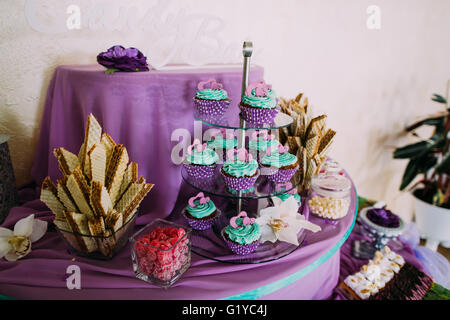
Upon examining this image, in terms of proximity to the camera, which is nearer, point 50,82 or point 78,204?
point 78,204

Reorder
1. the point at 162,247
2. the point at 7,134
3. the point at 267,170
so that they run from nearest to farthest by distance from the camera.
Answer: the point at 162,247 → the point at 267,170 → the point at 7,134

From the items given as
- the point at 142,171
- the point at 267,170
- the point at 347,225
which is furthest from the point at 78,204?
the point at 347,225

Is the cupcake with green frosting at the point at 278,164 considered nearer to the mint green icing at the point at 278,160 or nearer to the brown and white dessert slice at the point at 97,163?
the mint green icing at the point at 278,160

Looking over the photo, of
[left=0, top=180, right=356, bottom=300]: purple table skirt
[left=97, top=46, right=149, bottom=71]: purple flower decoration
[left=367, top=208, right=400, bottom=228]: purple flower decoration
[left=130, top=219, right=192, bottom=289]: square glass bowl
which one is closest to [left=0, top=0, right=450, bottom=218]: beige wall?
[left=97, top=46, right=149, bottom=71]: purple flower decoration

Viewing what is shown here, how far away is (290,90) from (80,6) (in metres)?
1.39

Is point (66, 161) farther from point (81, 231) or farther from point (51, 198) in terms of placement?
point (81, 231)

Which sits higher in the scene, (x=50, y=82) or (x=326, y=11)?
(x=326, y=11)

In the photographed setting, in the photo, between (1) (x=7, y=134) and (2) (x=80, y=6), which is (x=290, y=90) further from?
(1) (x=7, y=134)

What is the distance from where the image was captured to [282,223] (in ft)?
4.00

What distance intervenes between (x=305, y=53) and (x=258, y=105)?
122 centimetres

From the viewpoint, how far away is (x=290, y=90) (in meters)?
2.15

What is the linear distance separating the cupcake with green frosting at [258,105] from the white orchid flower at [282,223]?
36 cm

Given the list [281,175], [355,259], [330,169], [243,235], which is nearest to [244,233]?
[243,235]

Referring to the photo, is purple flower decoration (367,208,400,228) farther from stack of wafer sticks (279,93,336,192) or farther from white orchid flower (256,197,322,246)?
white orchid flower (256,197,322,246)
